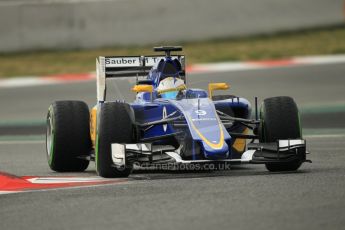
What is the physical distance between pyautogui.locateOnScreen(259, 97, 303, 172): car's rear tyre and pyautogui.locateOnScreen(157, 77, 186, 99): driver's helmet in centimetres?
119

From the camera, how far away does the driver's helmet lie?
11.4 metres

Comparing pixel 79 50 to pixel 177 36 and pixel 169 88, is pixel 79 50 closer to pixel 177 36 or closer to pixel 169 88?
pixel 177 36

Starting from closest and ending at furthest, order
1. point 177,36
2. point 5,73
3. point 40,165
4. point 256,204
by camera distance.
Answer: point 256,204 < point 40,165 < point 5,73 < point 177,36

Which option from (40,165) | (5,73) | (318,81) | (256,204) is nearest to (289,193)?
(256,204)

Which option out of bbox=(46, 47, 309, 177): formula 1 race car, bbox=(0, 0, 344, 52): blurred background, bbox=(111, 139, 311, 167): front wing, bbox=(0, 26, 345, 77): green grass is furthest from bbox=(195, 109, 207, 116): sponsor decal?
bbox=(0, 0, 344, 52): blurred background

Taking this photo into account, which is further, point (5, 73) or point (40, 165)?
point (5, 73)

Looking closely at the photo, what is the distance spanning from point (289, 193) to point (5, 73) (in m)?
13.2

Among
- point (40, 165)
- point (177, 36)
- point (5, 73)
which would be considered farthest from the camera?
point (177, 36)

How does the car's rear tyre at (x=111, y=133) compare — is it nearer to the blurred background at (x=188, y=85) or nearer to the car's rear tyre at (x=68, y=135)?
the blurred background at (x=188, y=85)

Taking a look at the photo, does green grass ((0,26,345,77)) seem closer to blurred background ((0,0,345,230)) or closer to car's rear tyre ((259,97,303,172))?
blurred background ((0,0,345,230))

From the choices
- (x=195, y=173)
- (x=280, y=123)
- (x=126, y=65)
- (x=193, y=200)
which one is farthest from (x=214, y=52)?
(x=193, y=200)

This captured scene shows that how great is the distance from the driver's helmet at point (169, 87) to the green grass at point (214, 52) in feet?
30.7

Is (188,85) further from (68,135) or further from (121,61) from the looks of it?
(68,135)

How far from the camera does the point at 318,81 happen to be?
18609 mm
